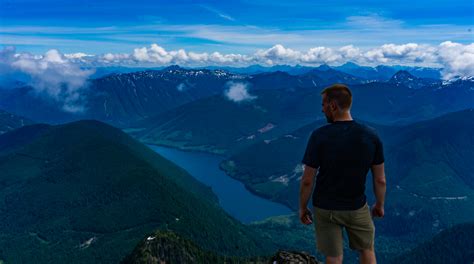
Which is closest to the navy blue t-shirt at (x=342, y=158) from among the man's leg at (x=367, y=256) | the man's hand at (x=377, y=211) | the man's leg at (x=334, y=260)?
the man's hand at (x=377, y=211)

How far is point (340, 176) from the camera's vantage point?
11.1 m

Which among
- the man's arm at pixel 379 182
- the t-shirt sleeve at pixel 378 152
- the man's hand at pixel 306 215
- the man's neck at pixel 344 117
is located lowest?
the man's hand at pixel 306 215

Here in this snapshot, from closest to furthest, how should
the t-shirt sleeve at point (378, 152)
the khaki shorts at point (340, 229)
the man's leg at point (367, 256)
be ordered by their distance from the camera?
the t-shirt sleeve at point (378, 152), the khaki shorts at point (340, 229), the man's leg at point (367, 256)

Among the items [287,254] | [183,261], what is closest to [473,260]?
[183,261]

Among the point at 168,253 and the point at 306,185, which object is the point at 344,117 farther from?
the point at 168,253

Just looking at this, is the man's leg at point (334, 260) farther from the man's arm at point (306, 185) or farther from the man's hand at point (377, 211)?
the man's hand at point (377, 211)

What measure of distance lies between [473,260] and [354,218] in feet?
710

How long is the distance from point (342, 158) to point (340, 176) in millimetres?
494

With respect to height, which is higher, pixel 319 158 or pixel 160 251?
pixel 319 158

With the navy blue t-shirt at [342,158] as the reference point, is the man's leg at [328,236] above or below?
below

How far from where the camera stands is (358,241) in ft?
39.8

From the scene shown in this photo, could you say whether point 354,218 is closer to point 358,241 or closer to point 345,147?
point 358,241

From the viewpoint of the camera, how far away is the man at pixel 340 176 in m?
11.0

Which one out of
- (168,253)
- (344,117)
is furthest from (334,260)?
(168,253)
